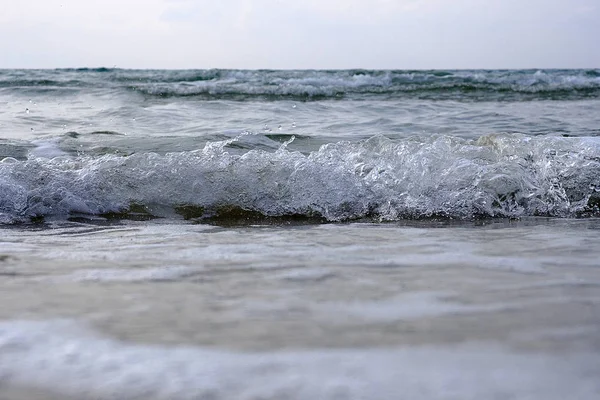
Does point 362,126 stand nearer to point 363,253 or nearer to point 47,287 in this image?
point 363,253

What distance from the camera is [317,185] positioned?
122 inches

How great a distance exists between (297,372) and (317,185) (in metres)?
2.03

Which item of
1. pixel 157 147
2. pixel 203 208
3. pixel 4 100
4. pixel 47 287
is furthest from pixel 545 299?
pixel 4 100

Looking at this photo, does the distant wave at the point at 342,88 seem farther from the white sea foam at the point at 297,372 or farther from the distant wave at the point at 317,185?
the white sea foam at the point at 297,372

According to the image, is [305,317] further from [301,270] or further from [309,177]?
[309,177]

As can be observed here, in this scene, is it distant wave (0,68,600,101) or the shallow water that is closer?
the shallow water

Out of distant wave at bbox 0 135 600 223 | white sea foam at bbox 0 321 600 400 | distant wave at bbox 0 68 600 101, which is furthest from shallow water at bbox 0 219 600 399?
distant wave at bbox 0 68 600 101

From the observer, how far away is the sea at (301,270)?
108cm

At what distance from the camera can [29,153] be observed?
13.8 feet

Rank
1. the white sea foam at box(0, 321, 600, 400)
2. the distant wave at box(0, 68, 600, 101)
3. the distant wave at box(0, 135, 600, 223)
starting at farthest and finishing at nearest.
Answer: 1. the distant wave at box(0, 68, 600, 101)
2. the distant wave at box(0, 135, 600, 223)
3. the white sea foam at box(0, 321, 600, 400)

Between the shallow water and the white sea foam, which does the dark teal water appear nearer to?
the shallow water

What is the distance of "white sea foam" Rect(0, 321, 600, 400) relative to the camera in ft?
3.32

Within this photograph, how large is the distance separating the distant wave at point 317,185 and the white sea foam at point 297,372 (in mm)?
1736

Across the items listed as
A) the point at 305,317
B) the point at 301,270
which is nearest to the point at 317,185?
the point at 301,270
